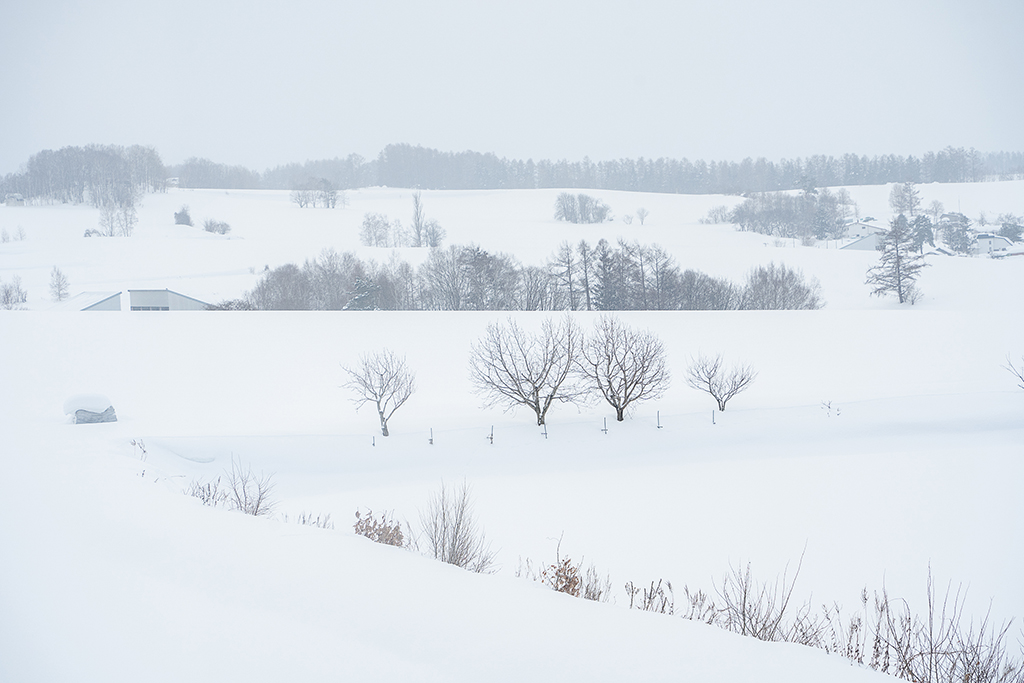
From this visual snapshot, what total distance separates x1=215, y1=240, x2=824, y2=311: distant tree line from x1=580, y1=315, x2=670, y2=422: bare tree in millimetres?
19220

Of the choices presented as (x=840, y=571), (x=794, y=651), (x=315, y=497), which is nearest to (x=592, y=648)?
(x=794, y=651)

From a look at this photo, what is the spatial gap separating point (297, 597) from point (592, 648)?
2405 millimetres

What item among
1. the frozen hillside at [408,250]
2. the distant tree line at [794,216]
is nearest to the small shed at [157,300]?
the frozen hillside at [408,250]

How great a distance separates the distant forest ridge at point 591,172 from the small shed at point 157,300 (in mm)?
56393

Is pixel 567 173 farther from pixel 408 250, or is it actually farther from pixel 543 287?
pixel 543 287

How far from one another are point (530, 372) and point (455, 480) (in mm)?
6348

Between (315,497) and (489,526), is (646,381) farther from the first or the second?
(315,497)

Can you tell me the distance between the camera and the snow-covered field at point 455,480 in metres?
4.21

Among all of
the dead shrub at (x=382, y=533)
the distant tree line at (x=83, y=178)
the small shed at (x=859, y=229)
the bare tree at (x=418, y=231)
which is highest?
the distant tree line at (x=83, y=178)

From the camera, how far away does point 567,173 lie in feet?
354

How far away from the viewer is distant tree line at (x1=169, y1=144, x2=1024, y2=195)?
9988 centimetres

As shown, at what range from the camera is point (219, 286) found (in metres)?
46.7

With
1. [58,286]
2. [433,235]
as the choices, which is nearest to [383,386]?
[58,286]

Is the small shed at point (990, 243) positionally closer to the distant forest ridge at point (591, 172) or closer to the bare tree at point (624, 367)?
the distant forest ridge at point (591, 172)
